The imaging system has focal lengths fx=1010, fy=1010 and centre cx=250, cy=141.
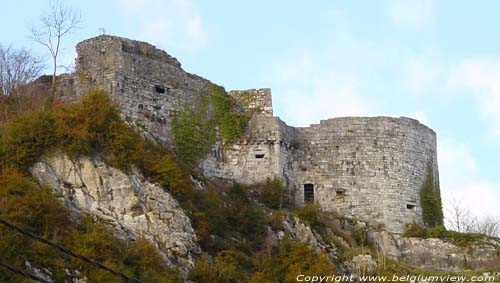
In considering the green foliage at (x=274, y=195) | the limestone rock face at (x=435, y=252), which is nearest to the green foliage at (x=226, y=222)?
the green foliage at (x=274, y=195)

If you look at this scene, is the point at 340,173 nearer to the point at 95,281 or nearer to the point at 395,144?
the point at 395,144

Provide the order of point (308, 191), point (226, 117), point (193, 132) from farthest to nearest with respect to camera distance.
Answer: point (308, 191)
point (226, 117)
point (193, 132)

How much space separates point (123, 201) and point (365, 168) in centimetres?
1081

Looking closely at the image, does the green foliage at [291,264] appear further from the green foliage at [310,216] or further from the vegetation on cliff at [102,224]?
the green foliage at [310,216]

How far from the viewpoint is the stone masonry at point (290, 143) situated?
111 feet

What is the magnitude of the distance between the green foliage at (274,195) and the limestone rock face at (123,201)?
546 cm

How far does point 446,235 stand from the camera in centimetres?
3544

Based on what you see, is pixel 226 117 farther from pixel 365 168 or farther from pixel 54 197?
pixel 54 197

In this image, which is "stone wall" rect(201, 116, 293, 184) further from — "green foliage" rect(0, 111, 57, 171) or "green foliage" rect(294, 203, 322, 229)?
"green foliage" rect(0, 111, 57, 171)

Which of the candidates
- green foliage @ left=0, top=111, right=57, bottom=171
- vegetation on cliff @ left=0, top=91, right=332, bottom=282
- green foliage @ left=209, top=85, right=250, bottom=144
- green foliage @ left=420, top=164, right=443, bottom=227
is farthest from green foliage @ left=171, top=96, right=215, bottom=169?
green foliage @ left=420, top=164, right=443, bottom=227

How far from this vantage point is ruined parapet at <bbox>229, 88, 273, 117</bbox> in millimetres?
37062

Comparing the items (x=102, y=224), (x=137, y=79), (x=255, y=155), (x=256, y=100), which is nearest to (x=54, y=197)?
(x=102, y=224)

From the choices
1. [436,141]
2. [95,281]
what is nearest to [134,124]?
[95,281]

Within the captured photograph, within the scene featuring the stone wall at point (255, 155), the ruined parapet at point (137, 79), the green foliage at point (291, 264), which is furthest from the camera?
the stone wall at point (255, 155)
